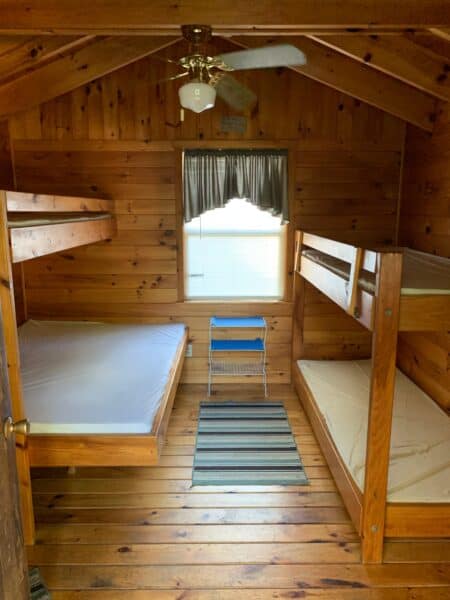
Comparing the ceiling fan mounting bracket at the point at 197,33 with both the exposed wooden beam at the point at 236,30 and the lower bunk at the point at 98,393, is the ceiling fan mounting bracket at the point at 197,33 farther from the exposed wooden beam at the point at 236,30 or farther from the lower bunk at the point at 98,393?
the lower bunk at the point at 98,393

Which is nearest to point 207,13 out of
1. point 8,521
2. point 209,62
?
point 209,62

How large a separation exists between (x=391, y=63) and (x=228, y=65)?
124 cm

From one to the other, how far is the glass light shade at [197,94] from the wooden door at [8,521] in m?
1.40

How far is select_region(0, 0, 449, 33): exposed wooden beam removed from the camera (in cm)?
212

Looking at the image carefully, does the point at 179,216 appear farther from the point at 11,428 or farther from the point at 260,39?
the point at 11,428

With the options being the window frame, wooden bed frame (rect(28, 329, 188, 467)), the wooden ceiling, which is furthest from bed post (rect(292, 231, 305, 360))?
wooden bed frame (rect(28, 329, 188, 467))

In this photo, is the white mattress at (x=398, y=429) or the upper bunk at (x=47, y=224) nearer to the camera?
the upper bunk at (x=47, y=224)

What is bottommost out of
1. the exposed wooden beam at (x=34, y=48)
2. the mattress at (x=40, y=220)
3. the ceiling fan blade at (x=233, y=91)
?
the mattress at (x=40, y=220)

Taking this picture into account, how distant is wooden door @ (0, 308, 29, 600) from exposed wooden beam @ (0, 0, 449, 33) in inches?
64.4

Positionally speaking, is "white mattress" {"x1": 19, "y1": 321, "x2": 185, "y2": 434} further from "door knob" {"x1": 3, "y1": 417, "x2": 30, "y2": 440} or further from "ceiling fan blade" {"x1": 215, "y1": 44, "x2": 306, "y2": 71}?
"ceiling fan blade" {"x1": 215, "y1": 44, "x2": 306, "y2": 71}

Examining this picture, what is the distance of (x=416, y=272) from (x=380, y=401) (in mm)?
796

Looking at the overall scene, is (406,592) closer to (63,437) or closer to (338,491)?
(338,491)

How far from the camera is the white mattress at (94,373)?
2166mm

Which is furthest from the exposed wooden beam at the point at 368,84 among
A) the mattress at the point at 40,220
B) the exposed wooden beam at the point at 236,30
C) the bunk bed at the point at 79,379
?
the bunk bed at the point at 79,379
